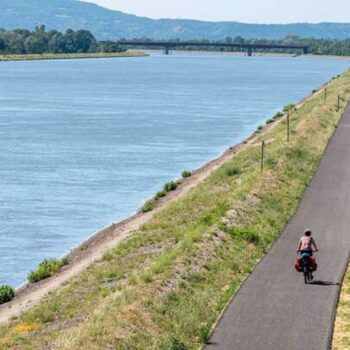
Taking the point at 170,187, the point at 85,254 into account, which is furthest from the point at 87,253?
the point at 170,187

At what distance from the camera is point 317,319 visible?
23.2 m

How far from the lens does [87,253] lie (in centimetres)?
3894

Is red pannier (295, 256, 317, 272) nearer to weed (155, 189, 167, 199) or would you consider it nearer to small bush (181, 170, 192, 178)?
weed (155, 189, 167, 199)

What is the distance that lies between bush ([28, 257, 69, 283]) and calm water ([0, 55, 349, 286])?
111cm

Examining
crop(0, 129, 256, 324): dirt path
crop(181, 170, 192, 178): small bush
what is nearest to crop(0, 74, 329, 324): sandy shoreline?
crop(0, 129, 256, 324): dirt path

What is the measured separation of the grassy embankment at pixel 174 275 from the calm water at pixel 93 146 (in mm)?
5371

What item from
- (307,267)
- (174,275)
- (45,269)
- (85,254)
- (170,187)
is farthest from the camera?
(170,187)

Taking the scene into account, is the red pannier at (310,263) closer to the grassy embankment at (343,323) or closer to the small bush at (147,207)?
the grassy embankment at (343,323)

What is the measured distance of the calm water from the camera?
4569cm

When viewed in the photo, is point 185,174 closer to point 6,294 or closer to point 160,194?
point 160,194

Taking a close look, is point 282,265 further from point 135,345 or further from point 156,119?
point 156,119

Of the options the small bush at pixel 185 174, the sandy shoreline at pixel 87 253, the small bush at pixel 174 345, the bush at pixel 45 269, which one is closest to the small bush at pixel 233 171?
the sandy shoreline at pixel 87 253

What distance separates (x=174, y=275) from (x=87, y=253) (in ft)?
40.0

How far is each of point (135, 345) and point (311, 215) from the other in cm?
1764
